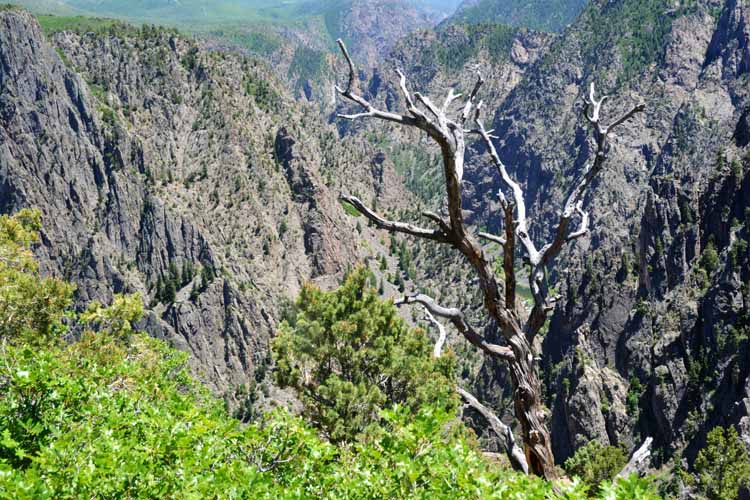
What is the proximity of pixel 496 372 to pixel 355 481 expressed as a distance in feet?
394

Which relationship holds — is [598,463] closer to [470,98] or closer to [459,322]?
[459,322]

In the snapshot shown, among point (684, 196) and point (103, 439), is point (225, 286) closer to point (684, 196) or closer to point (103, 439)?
point (684, 196)

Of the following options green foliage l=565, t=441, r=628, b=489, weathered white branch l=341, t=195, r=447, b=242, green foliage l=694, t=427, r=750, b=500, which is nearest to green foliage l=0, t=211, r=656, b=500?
weathered white branch l=341, t=195, r=447, b=242

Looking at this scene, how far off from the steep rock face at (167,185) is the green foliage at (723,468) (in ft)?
252

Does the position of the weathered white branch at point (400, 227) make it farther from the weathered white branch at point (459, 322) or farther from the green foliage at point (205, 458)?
the green foliage at point (205, 458)

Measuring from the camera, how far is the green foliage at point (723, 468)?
52219 millimetres

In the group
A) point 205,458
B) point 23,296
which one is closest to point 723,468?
point 23,296

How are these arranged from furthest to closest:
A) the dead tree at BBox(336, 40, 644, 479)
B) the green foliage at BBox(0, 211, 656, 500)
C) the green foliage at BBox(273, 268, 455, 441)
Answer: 1. the green foliage at BBox(273, 268, 455, 441)
2. the dead tree at BBox(336, 40, 644, 479)
3. the green foliage at BBox(0, 211, 656, 500)

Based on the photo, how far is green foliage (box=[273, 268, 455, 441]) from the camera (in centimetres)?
2514

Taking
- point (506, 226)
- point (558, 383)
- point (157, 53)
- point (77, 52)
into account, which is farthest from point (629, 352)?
point (77, 52)

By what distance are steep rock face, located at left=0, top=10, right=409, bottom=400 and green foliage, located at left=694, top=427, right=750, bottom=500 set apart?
7673 cm

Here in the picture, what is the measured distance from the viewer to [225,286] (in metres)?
117

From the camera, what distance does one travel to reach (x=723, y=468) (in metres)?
53.9

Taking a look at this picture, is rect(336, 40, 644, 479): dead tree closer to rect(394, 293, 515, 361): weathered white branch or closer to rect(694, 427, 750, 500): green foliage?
rect(394, 293, 515, 361): weathered white branch
